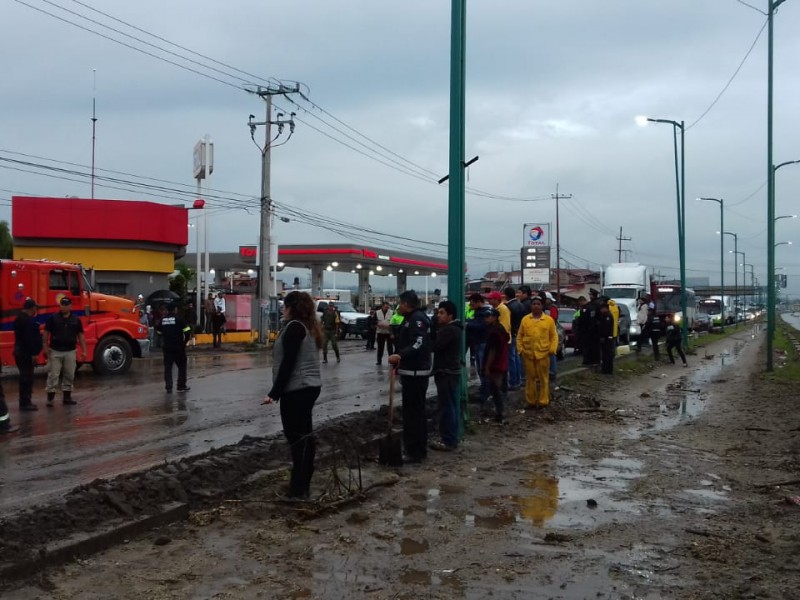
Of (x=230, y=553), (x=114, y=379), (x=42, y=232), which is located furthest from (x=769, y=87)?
(x=42, y=232)

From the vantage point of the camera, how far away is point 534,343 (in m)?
12.6

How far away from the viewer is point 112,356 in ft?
62.1

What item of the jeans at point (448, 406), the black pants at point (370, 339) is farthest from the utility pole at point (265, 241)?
the jeans at point (448, 406)

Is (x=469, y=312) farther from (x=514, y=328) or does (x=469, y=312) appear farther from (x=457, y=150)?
(x=457, y=150)

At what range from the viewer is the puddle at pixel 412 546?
232 inches

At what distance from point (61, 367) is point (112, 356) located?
18.3ft

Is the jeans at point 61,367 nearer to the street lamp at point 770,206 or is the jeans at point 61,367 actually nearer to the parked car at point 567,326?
the parked car at point 567,326

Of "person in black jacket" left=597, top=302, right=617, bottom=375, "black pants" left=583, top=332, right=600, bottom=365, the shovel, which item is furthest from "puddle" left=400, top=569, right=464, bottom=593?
"black pants" left=583, top=332, right=600, bottom=365

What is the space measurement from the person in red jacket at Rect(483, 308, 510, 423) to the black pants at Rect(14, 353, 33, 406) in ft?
23.6

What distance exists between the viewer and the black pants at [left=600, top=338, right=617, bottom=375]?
1834cm

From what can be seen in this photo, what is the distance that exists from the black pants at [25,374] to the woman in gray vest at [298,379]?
7.37 metres

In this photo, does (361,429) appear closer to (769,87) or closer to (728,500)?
(728,500)

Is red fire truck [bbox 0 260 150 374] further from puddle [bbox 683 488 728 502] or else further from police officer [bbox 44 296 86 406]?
puddle [bbox 683 488 728 502]

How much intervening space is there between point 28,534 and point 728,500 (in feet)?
19.9
